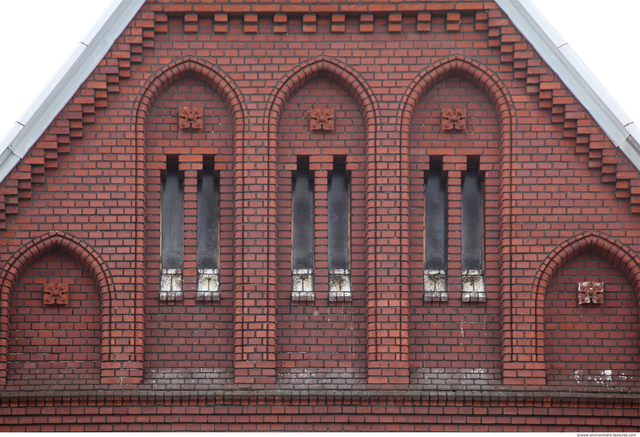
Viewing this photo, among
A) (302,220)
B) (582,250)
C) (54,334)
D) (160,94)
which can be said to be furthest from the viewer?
(160,94)

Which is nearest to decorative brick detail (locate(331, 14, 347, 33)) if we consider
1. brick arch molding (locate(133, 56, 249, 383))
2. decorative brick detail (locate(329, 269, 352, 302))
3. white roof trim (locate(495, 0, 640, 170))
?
brick arch molding (locate(133, 56, 249, 383))

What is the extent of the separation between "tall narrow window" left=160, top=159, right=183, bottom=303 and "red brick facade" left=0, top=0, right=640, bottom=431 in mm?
86

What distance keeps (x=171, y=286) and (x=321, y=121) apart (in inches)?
93.1

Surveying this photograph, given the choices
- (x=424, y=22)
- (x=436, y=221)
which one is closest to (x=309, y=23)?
(x=424, y=22)

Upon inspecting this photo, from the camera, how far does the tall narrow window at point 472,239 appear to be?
495 inches

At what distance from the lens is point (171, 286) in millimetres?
12555

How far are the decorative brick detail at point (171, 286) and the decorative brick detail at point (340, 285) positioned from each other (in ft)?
5.19

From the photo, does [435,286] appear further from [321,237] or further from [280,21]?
[280,21]

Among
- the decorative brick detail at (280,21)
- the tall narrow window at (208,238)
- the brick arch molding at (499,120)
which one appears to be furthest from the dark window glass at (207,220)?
the brick arch molding at (499,120)

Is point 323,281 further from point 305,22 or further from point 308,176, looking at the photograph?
point 305,22

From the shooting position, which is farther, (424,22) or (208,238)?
A: (424,22)

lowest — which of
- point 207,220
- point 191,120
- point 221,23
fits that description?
point 207,220

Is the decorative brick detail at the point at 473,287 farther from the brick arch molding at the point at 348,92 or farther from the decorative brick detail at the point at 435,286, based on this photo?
the brick arch molding at the point at 348,92

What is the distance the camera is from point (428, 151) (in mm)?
12805
